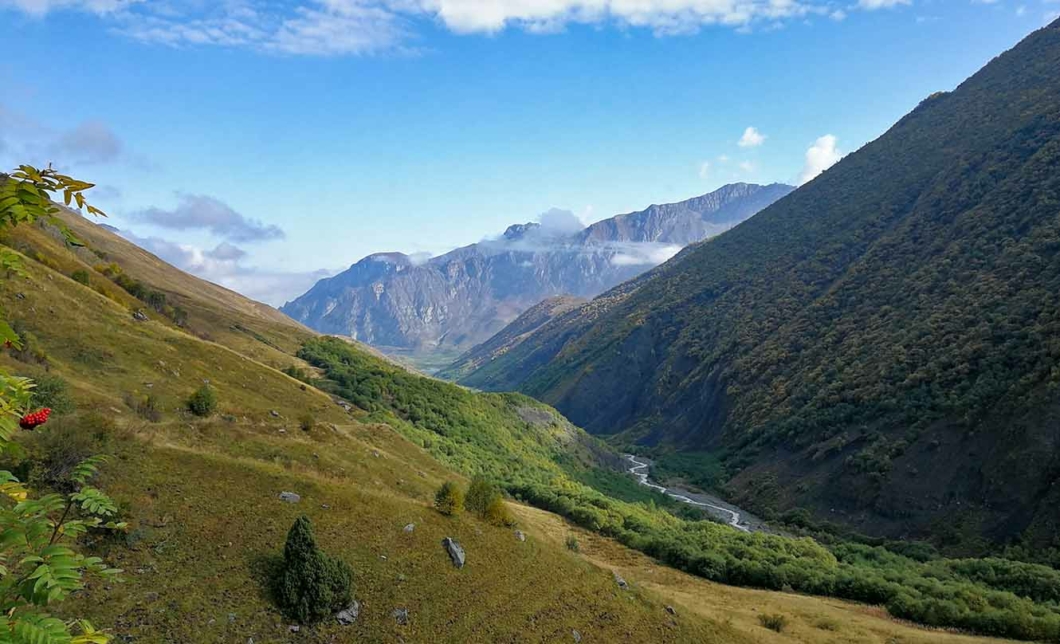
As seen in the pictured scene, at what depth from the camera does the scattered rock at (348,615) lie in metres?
19.4

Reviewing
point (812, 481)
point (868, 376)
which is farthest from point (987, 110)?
point (812, 481)

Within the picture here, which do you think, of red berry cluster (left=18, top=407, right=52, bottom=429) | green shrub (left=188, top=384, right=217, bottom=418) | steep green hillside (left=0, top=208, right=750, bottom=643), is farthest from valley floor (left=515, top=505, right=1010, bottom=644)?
red berry cluster (left=18, top=407, right=52, bottom=429)

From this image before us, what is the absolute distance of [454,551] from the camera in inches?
960

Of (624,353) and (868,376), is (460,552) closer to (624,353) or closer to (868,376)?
(868,376)

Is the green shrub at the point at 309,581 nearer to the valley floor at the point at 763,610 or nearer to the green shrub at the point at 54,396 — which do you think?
the green shrub at the point at 54,396

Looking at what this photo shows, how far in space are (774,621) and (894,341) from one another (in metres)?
67.1

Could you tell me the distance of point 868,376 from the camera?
257 ft

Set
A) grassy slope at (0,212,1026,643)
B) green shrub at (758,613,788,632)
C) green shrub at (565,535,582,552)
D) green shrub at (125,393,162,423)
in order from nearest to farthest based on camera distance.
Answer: grassy slope at (0,212,1026,643) → green shrub at (758,613,788,632) → green shrub at (125,393,162,423) → green shrub at (565,535,582,552)

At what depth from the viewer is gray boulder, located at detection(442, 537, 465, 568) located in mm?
24078

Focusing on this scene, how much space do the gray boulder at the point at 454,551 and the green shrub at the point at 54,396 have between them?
653 inches

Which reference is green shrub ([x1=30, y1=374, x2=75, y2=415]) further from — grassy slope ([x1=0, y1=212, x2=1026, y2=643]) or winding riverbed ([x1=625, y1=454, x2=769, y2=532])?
winding riverbed ([x1=625, y1=454, x2=769, y2=532])

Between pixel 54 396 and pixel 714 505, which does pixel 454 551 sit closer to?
pixel 54 396

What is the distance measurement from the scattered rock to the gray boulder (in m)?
4.98

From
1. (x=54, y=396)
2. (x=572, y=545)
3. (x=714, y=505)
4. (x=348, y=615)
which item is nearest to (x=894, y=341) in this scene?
(x=714, y=505)
